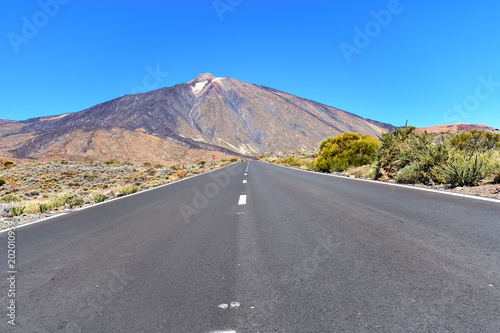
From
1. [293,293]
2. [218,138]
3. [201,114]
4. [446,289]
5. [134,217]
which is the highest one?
[201,114]

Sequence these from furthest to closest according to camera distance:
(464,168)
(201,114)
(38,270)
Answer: (201,114), (464,168), (38,270)

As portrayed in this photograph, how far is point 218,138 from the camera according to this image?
145m

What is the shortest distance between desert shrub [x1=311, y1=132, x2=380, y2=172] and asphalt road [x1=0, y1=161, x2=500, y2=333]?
15859 millimetres

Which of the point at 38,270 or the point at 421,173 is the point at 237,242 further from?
the point at 421,173

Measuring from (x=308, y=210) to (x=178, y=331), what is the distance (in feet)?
16.0

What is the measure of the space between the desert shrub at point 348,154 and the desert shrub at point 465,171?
1047 centimetres

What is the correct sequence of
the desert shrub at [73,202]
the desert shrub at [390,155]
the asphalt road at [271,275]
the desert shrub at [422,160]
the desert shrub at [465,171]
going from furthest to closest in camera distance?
the desert shrub at [390,155]
the desert shrub at [422,160]
the desert shrub at [73,202]
the desert shrub at [465,171]
the asphalt road at [271,275]

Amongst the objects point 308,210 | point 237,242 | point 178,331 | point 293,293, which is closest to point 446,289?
point 293,293

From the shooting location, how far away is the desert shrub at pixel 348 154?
21.1m

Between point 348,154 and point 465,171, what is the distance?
13261 mm

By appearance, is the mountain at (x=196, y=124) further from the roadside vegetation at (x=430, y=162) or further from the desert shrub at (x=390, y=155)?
the roadside vegetation at (x=430, y=162)

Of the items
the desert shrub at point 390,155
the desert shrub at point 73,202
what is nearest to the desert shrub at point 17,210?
the desert shrub at point 73,202

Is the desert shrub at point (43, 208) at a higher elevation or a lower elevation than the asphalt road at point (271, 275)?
lower

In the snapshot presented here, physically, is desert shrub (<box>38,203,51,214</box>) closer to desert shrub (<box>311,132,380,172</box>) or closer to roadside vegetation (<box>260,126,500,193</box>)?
roadside vegetation (<box>260,126,500,193</box>)
